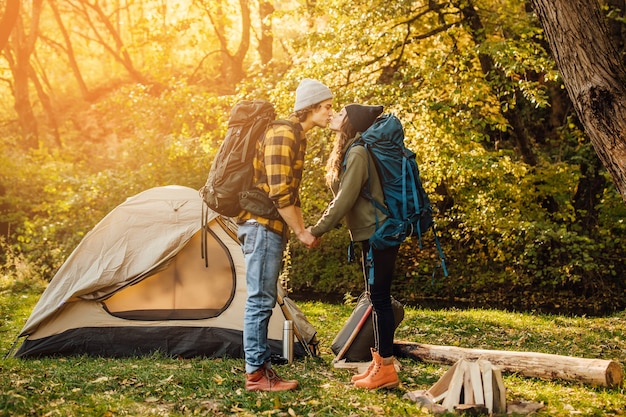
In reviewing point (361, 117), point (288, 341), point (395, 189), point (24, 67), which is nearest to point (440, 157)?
point (288, 341)

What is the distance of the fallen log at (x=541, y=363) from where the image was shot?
481 centimetres

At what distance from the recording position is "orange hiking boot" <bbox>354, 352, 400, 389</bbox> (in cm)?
464

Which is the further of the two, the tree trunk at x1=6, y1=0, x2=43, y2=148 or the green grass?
the tree trunk at x1=6, y1=0, x2=43, y2=148

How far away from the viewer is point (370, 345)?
5.48m

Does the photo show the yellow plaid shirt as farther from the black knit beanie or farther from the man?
the black knit beanie

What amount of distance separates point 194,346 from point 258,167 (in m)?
2.20

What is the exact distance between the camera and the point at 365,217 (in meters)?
4.53

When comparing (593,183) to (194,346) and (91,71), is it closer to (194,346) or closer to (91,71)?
(194,346)

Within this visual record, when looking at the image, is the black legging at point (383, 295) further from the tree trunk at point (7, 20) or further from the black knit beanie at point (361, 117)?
the tree trunk at point (7, 20)

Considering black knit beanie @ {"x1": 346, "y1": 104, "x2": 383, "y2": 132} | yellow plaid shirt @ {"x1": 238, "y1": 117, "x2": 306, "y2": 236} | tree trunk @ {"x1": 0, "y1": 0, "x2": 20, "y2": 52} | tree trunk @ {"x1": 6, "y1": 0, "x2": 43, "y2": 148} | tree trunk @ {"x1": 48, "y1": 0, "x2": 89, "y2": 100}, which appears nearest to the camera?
yellow plaid shirt @ {"x1": 238, "y1": 117, "x2": 306, "y2": 236}

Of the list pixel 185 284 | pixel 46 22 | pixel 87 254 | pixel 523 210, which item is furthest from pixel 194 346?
pixel 46 22

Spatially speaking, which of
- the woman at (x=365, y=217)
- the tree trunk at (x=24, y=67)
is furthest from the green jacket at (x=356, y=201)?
the tree trunk at (x=24, y=67)

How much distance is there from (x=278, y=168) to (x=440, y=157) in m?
6.48

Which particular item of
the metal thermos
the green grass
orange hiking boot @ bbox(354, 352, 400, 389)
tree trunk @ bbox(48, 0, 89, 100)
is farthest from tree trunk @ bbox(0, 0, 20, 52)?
tree trunk @ bbox(48, 0, 89, 100)
